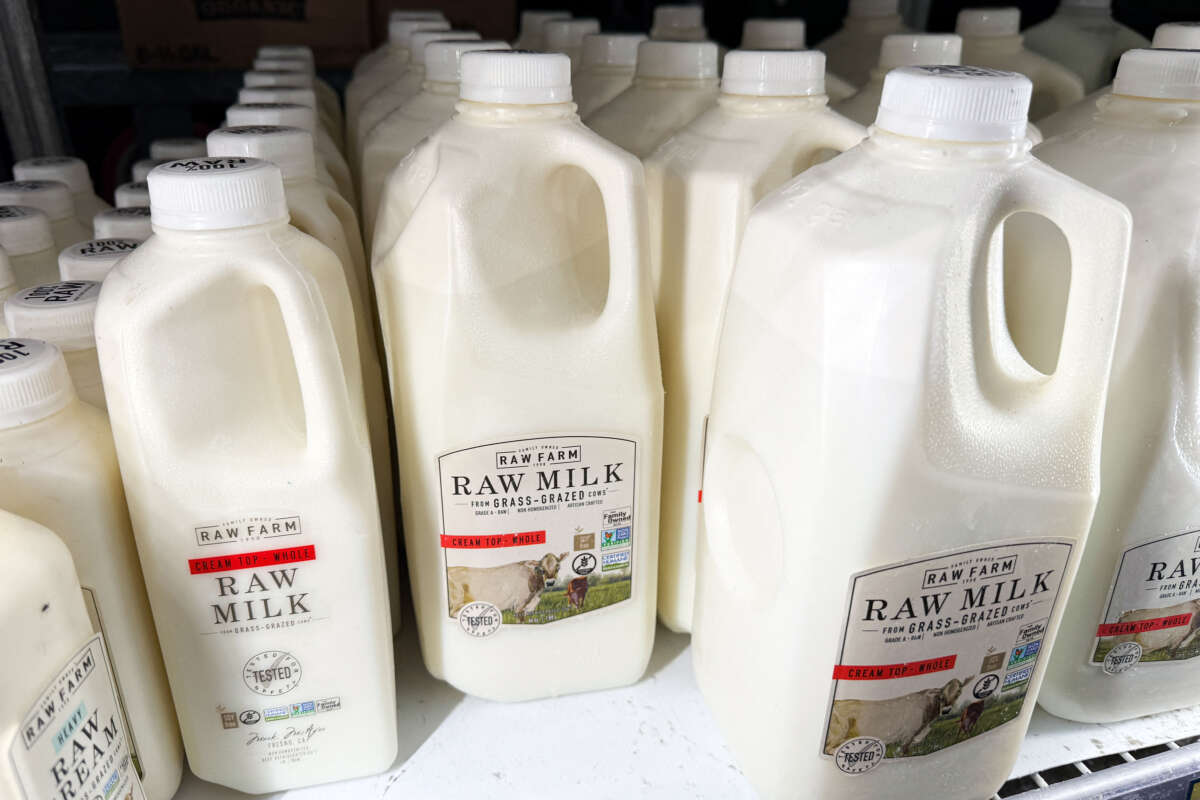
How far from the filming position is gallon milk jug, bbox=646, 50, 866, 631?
0.63 meters

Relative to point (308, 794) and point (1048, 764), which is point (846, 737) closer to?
point (1048, 764)

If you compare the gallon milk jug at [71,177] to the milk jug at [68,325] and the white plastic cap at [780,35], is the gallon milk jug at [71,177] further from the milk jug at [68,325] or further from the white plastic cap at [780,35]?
the white plastic cap at [780,35]

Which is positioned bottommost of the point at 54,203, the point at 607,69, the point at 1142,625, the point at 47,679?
the point at 1142,625

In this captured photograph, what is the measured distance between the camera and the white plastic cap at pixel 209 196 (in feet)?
1.69

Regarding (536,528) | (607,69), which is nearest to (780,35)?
(607,69)

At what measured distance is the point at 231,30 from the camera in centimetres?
148

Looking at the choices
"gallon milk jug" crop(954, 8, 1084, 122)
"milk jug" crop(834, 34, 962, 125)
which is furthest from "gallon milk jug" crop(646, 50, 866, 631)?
"gallon milk jug" crop(954, 8, 1084, 122)

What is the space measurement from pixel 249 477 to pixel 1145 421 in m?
0.57

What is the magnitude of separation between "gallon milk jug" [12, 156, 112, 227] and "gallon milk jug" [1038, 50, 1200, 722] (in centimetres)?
90

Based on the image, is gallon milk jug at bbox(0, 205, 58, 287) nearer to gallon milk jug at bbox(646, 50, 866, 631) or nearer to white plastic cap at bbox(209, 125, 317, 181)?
white plastic cap at bbox(209, 125, 317, 181)

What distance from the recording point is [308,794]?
664mm

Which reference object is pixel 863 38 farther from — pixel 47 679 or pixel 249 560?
pixel 47 679

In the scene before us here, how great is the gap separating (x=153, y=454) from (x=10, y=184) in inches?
20.9

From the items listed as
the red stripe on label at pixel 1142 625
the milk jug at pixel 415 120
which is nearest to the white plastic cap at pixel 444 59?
the milk jug at pixel 415 120
